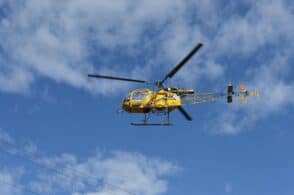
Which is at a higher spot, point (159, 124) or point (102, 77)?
point (102, 77)

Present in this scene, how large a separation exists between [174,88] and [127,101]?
15.4 feet

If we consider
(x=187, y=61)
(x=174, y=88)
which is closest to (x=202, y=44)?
(x=187, y=61)

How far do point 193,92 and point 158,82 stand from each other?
11.0 feet

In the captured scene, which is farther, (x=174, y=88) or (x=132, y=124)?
(x=174, y=88)

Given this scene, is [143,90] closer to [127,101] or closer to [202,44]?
[127,101]

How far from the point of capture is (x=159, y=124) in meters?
68.9

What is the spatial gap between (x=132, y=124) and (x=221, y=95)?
10604 millimetres

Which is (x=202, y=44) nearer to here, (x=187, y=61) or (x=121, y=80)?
(x=187, y=61)

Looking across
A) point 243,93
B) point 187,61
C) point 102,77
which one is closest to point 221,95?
point 243,93

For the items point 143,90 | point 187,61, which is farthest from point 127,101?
point 187,61

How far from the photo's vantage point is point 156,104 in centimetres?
7300

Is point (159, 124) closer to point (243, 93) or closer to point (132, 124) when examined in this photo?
point (132, 124)

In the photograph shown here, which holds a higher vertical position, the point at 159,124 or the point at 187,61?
the point at 187,61

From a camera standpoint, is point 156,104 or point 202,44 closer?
point 202,44
